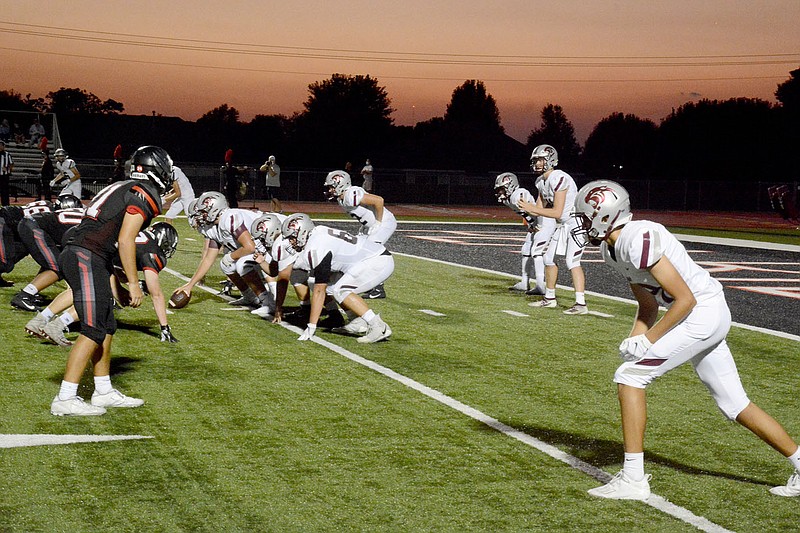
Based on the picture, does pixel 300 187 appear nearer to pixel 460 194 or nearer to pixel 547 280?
pixel 460 194

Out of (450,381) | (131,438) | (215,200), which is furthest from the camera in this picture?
(215,200)

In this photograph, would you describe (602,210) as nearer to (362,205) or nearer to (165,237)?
(165,237)

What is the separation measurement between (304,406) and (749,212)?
152ft

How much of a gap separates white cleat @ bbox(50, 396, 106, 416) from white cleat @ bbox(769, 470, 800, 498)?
400cm

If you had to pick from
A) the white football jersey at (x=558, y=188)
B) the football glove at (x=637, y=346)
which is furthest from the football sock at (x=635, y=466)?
the white football jersey at (x=558, y=188)

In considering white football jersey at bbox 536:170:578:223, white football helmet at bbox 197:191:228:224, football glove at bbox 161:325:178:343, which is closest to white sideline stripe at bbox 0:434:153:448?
football glove at bbox 161:325:178:343

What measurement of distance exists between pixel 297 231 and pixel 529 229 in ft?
15.5

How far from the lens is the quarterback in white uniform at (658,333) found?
15.1 ft

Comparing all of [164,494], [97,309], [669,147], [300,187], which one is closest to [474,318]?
[97,309]

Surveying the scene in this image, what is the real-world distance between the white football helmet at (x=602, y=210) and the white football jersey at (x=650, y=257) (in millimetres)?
69

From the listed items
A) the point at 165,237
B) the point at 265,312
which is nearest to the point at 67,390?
the point at 165,237

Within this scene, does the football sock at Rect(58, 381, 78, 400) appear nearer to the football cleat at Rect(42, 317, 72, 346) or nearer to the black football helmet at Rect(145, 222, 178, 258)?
the football cleat at Rect(42, 317, 72, 346)

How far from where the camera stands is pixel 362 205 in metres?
11.3

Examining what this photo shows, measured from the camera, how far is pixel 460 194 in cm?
4794
